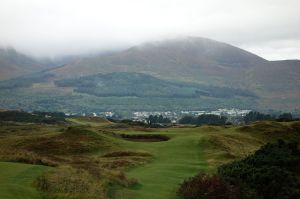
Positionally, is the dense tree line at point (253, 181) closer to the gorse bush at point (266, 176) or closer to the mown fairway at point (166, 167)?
the gorse bush at point (266, 176)

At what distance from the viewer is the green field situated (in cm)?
2497

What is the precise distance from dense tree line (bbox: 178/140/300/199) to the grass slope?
797 centimetres

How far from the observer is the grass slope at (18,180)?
20.9 meters

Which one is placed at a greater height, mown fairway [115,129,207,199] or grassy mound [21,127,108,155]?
grassy mound [21,127,108,155]

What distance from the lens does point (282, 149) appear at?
35.8 m

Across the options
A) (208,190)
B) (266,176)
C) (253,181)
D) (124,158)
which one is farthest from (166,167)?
(208,190)

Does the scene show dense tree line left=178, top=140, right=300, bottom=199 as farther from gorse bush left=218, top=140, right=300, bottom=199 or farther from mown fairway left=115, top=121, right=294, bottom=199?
mown fairway left=115, top=121, right=294, bottom=199

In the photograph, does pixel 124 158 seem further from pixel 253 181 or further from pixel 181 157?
pixel 253 181

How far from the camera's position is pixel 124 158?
40.8 meters

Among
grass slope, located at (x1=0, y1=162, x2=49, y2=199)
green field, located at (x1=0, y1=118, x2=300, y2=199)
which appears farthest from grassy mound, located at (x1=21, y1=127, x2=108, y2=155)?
grass slope, located at (x1=0, y1=162, x2=49, y2=199)

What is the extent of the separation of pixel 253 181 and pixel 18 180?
13.3 metres

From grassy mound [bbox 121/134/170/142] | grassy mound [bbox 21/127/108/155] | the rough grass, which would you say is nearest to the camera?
the rough grass

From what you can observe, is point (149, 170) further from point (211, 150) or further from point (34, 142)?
point (34, 142)

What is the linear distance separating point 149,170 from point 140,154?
8139 mm
